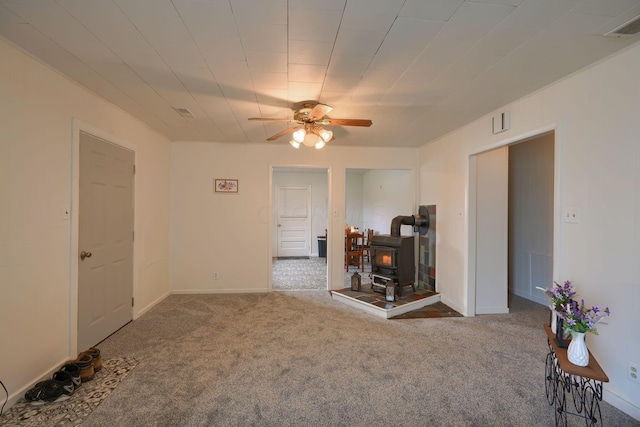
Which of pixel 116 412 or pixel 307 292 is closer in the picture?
pixel 116 412

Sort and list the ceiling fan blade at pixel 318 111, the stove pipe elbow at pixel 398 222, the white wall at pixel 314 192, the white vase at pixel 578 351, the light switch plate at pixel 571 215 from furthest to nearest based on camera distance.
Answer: the white wall at pixel 314 192 → the stove pipe elbow at pixel 398 222 → the ceiling fan blade at pixel 318 111 → the light switch plate at pixel 571 215 → the white vase at pixel 578 351

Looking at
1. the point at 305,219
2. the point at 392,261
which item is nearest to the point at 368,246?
the point at 305,219

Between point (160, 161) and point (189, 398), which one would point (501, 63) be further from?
point (160, 161)

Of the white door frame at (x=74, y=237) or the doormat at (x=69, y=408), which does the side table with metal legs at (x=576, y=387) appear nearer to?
the doormat at (x=69, y=408)

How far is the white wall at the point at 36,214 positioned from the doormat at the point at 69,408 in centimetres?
15

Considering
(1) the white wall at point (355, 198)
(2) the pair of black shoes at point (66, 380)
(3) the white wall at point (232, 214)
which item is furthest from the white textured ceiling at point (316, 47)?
(1) the white wall at point (355, 198)

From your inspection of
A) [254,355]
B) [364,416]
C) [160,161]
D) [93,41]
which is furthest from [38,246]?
[364,416]

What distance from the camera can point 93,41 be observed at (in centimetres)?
187

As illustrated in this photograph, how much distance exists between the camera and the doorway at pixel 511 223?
3.68 metres

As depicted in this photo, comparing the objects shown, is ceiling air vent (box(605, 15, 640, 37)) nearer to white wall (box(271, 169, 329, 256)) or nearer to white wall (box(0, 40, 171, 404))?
white wall (box(0, 40, 171, 404))

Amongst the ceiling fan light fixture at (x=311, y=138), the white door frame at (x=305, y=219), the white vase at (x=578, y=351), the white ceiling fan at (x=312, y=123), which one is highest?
the white ceiling fan at (x=312, y=123)

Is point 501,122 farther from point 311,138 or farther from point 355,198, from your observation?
point 355,198

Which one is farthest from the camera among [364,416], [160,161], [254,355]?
[160,161]

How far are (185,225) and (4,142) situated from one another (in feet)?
9.15
